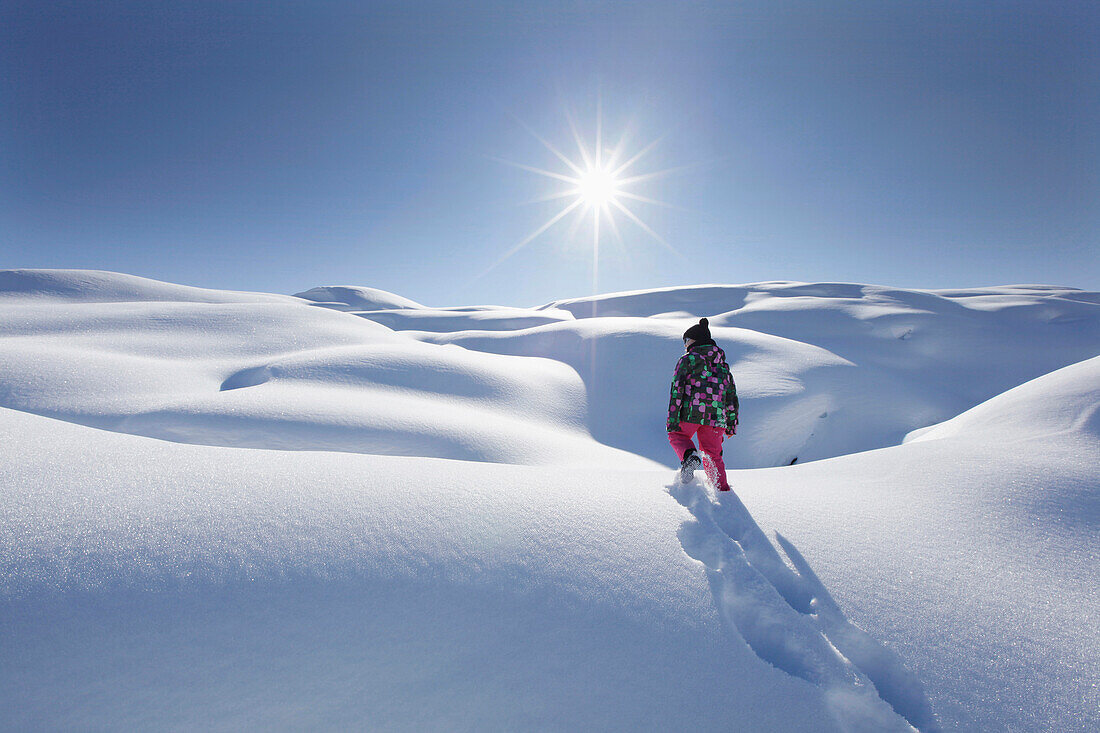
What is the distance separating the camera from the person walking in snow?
396 centimetres

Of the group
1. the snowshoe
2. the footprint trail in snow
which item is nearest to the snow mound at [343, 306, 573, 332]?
the snowshoe

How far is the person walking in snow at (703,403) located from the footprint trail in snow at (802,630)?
1.25 meters

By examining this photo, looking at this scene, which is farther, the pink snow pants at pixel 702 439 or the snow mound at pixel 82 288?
the snow mound at pixel 82 288

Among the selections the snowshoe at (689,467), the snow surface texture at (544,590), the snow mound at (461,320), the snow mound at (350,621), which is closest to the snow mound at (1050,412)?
the snow surface texture at (544,590)

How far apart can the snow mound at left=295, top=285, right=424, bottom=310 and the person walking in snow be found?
7117 cm

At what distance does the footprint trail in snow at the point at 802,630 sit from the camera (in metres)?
1.77

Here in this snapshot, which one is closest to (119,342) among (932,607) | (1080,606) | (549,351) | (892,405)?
(549,351)

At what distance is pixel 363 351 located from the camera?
34.5 feet

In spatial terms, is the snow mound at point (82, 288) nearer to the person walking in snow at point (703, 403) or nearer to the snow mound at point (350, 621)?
the snow mound at point (350, 621)

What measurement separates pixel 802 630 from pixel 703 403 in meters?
2.15

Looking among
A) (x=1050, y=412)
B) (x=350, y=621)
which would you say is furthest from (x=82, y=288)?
(x=1050, y=412)

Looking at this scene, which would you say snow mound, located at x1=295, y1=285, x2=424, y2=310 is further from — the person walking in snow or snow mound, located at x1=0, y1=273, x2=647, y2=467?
the person walking in snow

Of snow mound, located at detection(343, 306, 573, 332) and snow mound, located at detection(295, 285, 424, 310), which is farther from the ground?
snow mound, located at detection(295, 285, 424, 310)

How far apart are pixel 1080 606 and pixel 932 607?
0.89 metres
